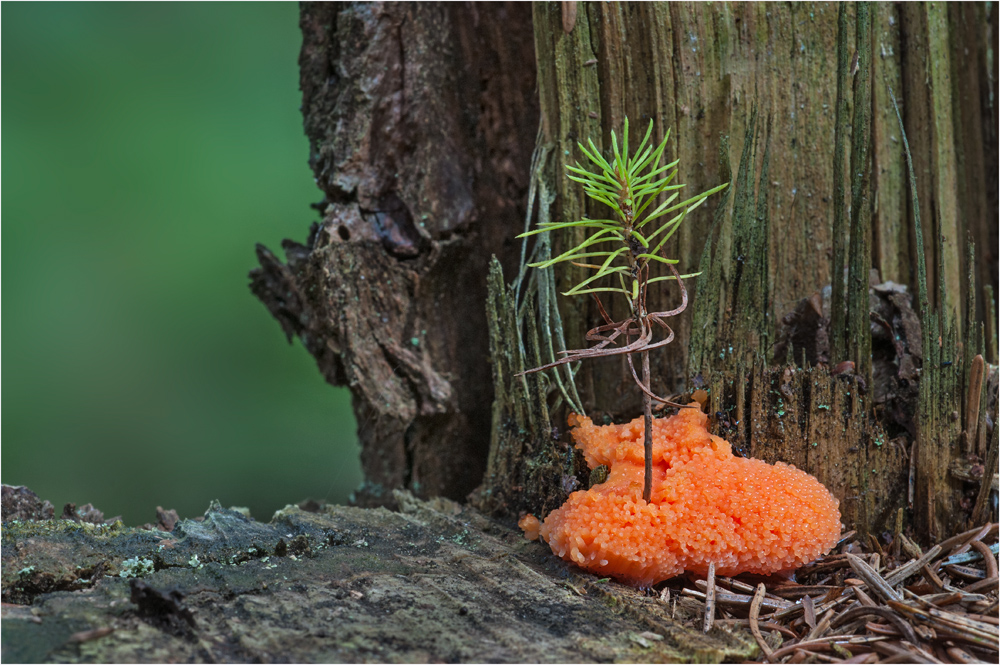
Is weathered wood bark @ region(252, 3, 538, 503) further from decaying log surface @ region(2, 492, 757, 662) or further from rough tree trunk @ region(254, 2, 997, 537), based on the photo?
decaying log surface @ region(2, 492, 757, 662)

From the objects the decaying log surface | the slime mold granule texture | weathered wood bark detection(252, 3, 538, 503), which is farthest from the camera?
weathered wood bark detection(252, 3, 538, 503)

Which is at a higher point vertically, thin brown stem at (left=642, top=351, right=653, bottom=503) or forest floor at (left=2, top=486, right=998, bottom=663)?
thin brown stem at (left=642, top=351, right=653, bottom=503)

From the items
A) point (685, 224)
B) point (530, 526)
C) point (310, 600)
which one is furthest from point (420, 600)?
point (685, 224)

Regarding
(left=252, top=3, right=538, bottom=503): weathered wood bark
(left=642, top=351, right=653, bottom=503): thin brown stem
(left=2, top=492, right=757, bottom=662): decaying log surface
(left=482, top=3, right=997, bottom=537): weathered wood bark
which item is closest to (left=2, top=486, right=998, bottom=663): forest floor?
(left=2, top=492, right=757, bottom=662): decaying log surface

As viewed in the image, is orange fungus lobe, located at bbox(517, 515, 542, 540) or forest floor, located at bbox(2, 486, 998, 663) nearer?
forest floor, located at bbox(2, 486, 998, 663)

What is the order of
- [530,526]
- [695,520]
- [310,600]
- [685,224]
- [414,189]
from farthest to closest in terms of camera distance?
1. [414,189]
2. [685,224]
3. [530,526]
4. [695,520]
5. [310,600]

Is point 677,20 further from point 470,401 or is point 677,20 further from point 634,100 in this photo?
point 470,401

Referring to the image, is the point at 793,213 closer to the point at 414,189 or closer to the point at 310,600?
the point at 414,189
